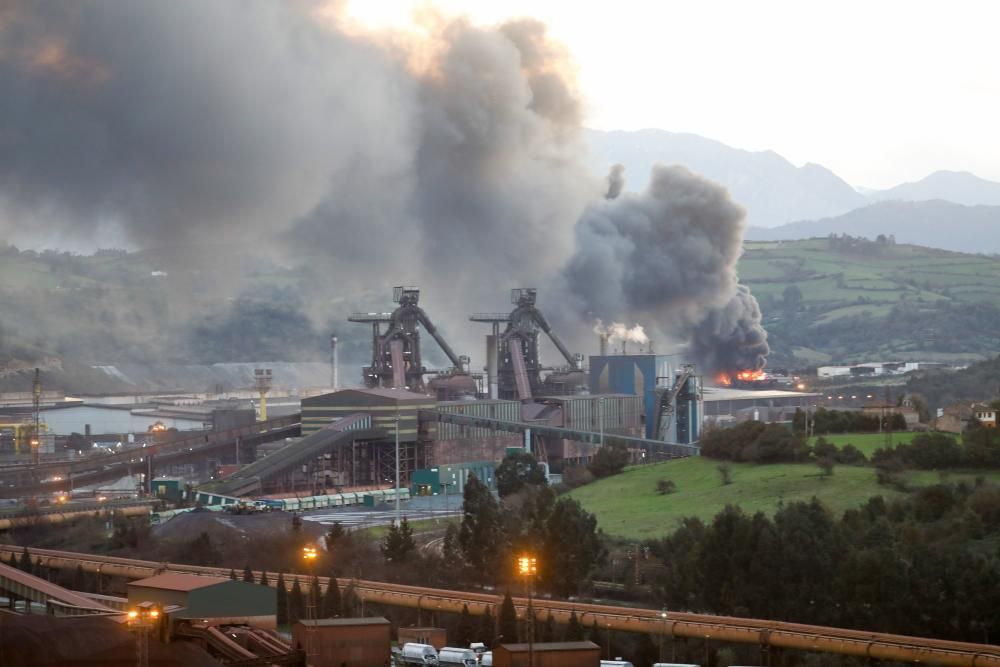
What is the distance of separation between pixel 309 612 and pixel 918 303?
536ft

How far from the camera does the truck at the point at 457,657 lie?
36531 mm

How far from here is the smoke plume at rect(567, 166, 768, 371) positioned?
10812 centimetres

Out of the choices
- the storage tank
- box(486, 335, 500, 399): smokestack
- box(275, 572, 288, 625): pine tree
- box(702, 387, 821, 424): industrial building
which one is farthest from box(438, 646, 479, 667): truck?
box(486, 335, 500, 399): smokestack

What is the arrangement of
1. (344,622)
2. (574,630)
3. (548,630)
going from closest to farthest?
1. (344,622)
2. (574,630)
3. (548,630)

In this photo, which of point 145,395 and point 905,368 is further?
point 905,368

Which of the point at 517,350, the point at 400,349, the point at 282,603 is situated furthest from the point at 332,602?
the point at 517,350

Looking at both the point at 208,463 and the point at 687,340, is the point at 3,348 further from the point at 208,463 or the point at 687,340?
the point at 687,340

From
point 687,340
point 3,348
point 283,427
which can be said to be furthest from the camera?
point 3,348

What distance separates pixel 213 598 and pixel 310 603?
228 centimetres

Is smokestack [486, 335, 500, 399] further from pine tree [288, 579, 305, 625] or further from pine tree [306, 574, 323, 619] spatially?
pine tree [288, 579, 305, 625]

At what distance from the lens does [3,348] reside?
121 meters

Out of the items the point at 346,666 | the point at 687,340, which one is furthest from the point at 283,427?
the point at 346,666

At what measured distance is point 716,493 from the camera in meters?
59.8

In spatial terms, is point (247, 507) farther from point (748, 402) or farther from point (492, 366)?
point (748, 402)
